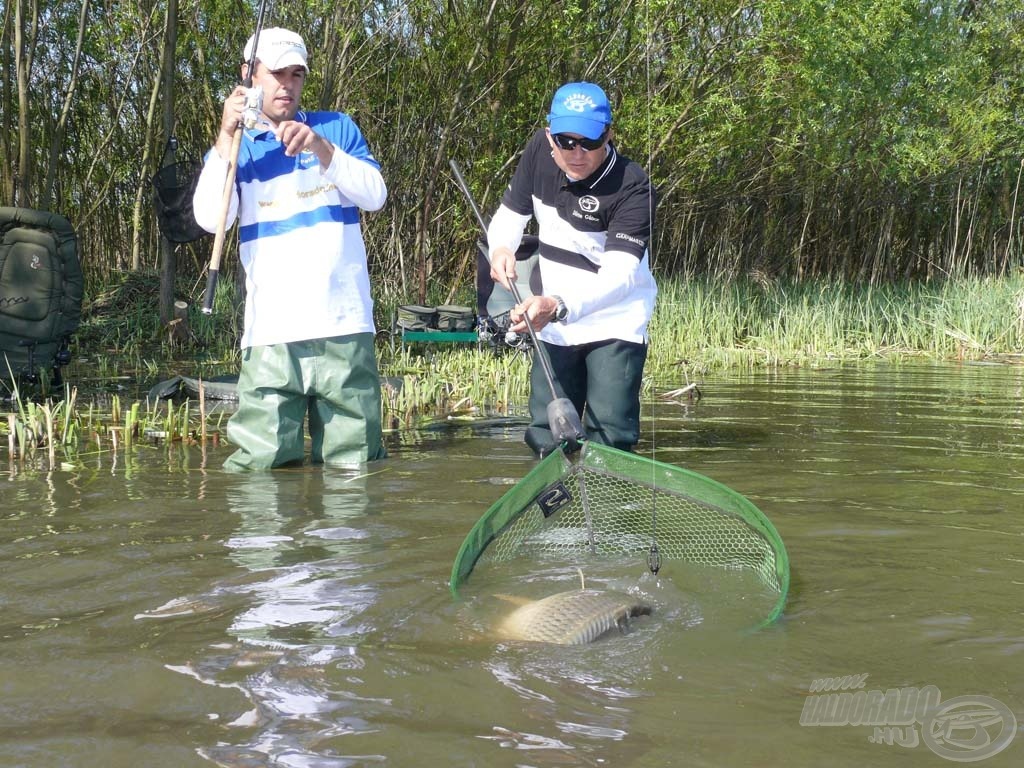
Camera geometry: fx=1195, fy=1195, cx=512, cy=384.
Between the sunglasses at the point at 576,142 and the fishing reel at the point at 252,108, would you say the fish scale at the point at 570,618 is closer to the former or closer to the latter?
the sunglasses at the point at 576,142

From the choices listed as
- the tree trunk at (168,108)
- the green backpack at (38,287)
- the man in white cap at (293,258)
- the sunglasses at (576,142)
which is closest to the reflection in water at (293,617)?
the man in white cap at (293,258)

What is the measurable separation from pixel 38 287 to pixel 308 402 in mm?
3822

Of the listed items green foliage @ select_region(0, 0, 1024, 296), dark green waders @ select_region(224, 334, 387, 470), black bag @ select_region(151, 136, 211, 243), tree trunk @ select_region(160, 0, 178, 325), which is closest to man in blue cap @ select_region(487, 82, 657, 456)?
dark green waders @ select_region(224, 334, 387, 470)

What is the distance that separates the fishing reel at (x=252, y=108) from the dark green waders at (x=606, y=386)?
4.77ft

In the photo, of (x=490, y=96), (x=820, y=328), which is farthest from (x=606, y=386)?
(x=490, y=96)

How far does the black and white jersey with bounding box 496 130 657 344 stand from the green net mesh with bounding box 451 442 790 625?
0.88 meters

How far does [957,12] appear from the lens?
18938 millimetres

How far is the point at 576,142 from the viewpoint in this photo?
4609 mm

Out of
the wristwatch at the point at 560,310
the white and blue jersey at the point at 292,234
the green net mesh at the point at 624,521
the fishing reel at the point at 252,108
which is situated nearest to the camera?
the green net mesh at the point at 624,521

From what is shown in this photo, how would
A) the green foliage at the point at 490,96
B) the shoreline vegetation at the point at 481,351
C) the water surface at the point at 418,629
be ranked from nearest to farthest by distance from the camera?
the water surface at the point at 418,629 < the shoreline vegetation at the point at 481,351 < the green foliage at the point at 490,96

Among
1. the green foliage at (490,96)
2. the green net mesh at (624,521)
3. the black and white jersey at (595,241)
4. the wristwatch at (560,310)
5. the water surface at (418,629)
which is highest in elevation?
the green foliage at (490,96)

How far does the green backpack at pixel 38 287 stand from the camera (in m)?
8.28

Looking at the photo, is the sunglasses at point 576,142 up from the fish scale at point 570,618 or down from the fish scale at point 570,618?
up

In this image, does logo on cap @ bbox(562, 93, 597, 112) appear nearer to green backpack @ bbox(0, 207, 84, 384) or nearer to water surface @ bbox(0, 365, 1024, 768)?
water surface @ bbox(0, 365, 1024, 768)
